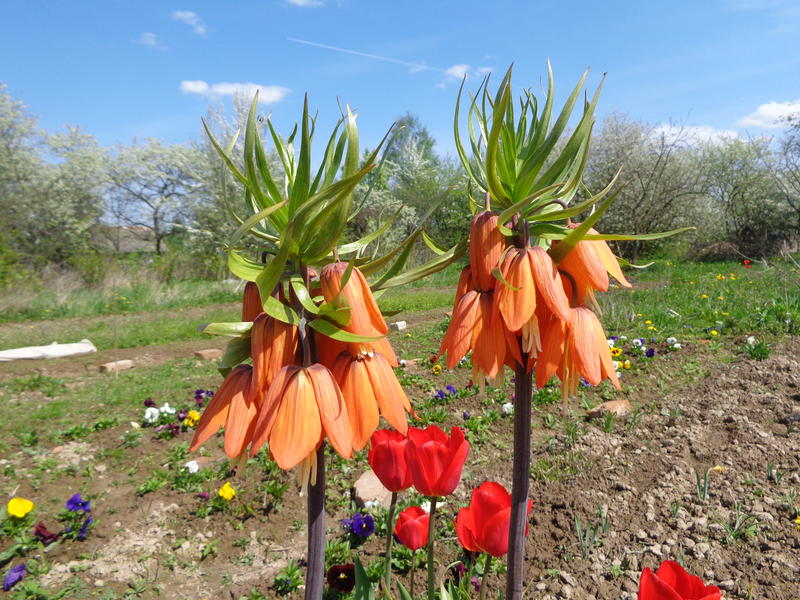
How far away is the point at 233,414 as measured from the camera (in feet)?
2.78

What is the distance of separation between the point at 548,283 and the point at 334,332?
382 mm


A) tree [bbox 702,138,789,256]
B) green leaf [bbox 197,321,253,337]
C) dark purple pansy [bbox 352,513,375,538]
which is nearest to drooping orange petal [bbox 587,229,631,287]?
green leaf [bbox 197,321,253,337]

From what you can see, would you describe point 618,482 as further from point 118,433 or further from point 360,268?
point 118,433

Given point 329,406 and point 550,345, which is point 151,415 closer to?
point 329,406

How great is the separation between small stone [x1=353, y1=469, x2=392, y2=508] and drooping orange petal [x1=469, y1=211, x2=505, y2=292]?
72.4 inches

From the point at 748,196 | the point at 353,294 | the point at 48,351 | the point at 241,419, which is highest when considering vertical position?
the point at 748,196

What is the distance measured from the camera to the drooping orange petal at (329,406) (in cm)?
83

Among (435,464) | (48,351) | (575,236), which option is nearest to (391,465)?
(435,464)

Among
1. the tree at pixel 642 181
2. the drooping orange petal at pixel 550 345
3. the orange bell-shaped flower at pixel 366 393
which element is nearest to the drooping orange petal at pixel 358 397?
the orange bell-shaped flower at pixel 366 393

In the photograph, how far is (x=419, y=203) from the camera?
23531mm

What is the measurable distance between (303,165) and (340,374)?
0.36 m

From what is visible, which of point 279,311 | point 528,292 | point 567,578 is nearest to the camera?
point 279,311

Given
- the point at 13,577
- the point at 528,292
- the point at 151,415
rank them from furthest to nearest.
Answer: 1. the point at 151,415
2. the point at 13,577
3. the point at 528,292

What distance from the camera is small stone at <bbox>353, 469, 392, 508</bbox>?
254 cm
